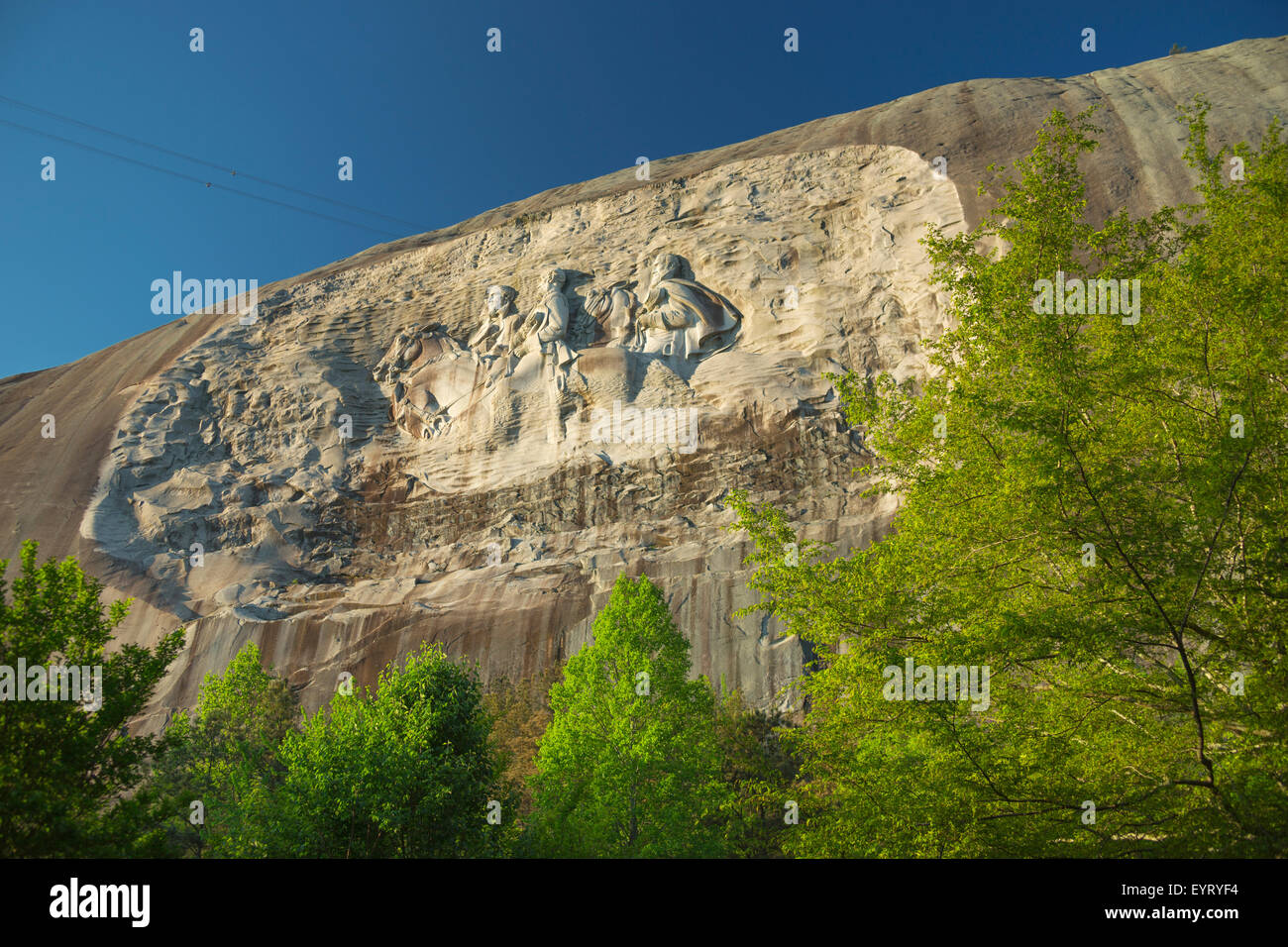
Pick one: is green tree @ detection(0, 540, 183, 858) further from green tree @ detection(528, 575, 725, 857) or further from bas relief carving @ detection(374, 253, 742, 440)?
bas relief carving @ detection(374, 253, 742, 440)

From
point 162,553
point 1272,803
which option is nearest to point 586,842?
point 1272,803

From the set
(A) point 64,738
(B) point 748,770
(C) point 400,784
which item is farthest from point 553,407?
(A) point 64,738

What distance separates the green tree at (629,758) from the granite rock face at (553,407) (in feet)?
24.6

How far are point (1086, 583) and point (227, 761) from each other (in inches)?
756

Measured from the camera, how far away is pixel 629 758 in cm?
1284

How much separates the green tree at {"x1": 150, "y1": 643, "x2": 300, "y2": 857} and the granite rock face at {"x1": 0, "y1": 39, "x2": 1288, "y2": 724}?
270 centimetres

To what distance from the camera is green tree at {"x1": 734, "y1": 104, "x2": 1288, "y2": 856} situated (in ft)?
20.7

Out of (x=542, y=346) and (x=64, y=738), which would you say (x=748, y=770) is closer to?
(x=64, y=738)

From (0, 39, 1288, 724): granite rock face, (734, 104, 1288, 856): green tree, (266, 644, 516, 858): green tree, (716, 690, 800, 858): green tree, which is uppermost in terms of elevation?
(0, 39, 1288, 724): granite rock face

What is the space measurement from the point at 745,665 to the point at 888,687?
15.0 metres

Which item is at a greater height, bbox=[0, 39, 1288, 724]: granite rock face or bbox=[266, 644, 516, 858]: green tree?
bbox=[0, 39, 1288, 724]: granite rock face

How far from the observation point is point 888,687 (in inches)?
273

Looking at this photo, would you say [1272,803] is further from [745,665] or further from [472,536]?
[472,536]

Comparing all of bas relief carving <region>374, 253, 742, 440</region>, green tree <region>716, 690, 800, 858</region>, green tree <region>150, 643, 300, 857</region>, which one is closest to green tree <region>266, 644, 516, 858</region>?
green tree <region>150, 643, 300, 857</region>
